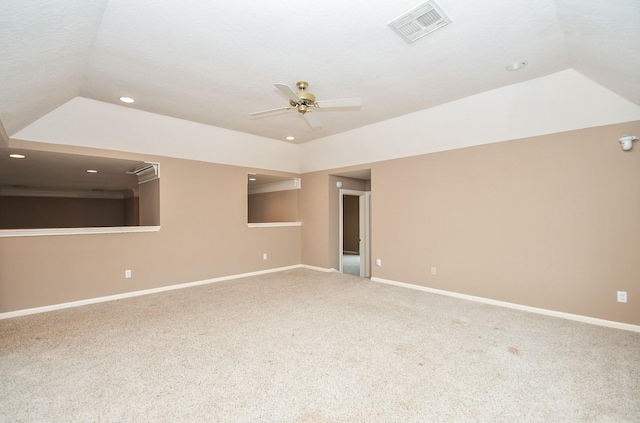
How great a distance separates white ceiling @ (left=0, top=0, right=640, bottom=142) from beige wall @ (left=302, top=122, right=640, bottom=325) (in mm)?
831

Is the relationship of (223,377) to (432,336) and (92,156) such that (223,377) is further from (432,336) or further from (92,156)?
(92,156)

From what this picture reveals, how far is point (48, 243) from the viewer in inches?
150

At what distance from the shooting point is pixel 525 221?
12.2 feet

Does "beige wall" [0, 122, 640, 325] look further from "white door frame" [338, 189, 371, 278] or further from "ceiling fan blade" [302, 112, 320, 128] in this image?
"ceiling fan blade" [302, 112, 320, 128]

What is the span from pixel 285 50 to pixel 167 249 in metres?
3.78

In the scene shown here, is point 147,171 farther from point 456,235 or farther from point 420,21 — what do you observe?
point 456,235

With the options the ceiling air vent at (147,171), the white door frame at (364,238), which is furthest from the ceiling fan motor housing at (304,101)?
the white door frame at (364,238)

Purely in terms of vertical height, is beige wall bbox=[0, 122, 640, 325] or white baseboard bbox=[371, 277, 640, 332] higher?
beige wall bbox=[0, 122, 640, 325]

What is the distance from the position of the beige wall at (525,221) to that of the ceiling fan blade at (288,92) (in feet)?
8.64

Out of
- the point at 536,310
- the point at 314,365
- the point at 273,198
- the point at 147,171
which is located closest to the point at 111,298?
the point at 147,171

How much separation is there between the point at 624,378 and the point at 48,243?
20.5 ft

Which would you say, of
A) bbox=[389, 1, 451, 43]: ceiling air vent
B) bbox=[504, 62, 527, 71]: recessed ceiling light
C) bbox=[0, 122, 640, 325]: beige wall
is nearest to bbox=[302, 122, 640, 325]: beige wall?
bbox=[0, 122, 640, 325]: beige wall

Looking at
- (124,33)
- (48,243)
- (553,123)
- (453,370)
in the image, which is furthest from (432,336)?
(48,243)

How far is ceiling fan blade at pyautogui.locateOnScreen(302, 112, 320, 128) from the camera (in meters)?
4.36
